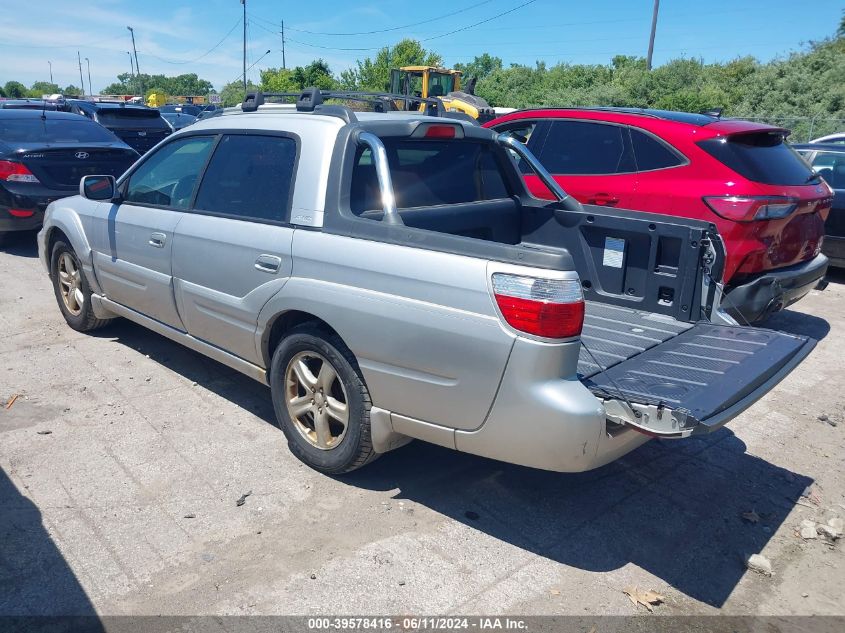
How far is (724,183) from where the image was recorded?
563 centimetres

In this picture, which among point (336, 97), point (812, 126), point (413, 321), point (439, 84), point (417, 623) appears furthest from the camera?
point (439, 84)

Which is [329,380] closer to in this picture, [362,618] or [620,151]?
[362,618]

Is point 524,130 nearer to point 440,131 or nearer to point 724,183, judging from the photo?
point 724,183

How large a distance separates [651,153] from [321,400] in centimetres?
404

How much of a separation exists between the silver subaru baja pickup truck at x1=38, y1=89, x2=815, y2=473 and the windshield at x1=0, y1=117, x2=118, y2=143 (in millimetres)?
4853

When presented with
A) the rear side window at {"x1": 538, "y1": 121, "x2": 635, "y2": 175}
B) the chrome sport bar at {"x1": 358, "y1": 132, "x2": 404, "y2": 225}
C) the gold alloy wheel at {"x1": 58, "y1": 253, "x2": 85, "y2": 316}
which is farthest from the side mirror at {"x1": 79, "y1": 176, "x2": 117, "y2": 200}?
the rear side window at {"x1": 538, "y1": 121, "x2": 635, "y2": 175}

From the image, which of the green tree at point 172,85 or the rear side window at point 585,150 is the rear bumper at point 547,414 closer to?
the rear side window at point 585,150

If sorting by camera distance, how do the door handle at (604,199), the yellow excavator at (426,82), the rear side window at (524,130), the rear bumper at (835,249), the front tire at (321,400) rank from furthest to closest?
1. the yellow excavator at (426,82)
2. the rear bumper at (835,249)
3. the rear side window at (524,130)
4. the door handle at (604,199)
5. the front tire at (321,400)

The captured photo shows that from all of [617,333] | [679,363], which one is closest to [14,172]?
[617,333]

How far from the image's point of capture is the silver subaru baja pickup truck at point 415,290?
2.90 metres

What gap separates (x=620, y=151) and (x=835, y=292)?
13.3 ft

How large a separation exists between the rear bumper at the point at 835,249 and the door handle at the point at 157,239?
24.9 ft

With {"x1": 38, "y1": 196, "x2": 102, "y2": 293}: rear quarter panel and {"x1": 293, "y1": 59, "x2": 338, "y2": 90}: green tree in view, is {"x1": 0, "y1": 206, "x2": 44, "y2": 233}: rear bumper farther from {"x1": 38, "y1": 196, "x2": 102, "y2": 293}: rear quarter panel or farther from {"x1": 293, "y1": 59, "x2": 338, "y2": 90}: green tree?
{"x1": 293, "y1": 59, "x2": 338, "y2": 90}: green tree

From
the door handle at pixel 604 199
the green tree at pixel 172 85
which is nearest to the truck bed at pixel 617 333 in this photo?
the door handle at pixel 604 199
